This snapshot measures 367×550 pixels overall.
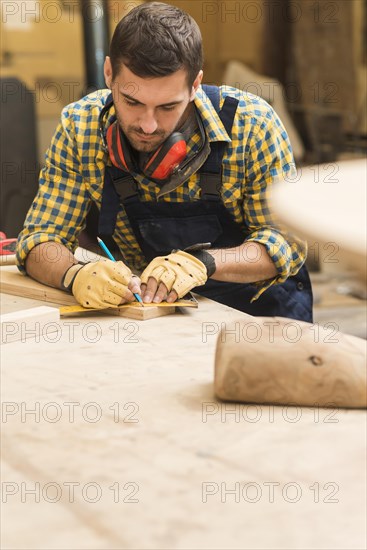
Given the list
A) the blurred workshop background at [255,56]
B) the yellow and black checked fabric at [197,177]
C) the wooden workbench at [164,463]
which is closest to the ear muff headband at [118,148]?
the yellow and black checked fabric at [197,177]

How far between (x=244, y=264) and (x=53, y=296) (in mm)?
636

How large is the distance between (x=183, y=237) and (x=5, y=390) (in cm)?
127

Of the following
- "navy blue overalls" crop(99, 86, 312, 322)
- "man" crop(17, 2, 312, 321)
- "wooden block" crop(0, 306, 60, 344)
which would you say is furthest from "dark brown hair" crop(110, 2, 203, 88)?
"wooden block" crop(0, 306, 60, 344)

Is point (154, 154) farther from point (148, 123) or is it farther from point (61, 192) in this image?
point (61, 192)

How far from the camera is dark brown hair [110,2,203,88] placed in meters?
2.55

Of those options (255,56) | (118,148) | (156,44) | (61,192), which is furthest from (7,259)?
(255,56)

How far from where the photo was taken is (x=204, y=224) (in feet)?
9.50

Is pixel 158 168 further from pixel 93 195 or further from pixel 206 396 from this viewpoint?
pixel 206 396

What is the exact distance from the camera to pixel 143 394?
66.2 inches

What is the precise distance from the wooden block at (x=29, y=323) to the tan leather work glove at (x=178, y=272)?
0.31 m

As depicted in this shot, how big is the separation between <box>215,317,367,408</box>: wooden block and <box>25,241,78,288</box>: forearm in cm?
101

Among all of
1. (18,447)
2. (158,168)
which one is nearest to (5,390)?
(18,447)

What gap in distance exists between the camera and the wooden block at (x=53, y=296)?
2240 millimetres

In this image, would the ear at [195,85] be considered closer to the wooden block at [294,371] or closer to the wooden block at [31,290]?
the wooden block at [31,290]
